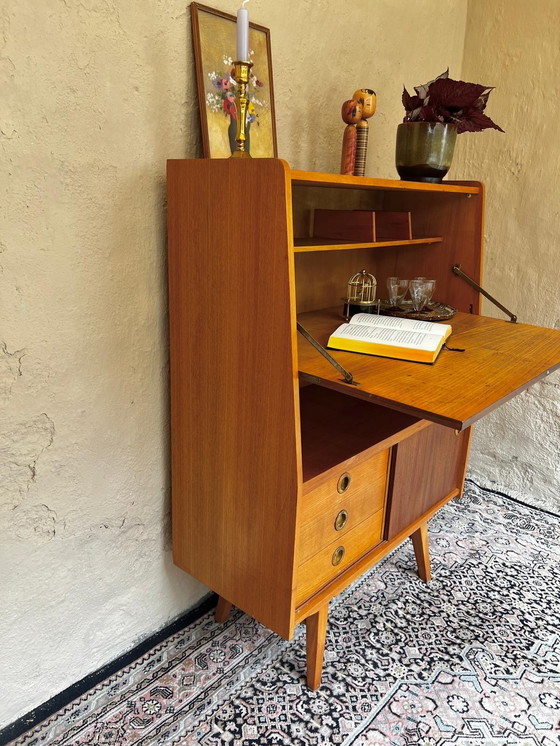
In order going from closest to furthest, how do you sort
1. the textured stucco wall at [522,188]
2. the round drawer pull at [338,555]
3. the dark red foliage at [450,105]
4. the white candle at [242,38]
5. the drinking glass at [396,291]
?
the white candle at [242,38] < the round drawer pull at [338,555] < the dark red foliage at [450,105] < the drinking glass at [396,291] < the textured stucco wall at [522,188]

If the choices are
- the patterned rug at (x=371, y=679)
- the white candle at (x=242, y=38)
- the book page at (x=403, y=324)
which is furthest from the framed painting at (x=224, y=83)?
the patterned rug at (x=371, y=679)

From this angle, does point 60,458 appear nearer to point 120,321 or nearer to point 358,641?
point 120,321

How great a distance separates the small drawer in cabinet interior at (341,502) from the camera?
1245 mm

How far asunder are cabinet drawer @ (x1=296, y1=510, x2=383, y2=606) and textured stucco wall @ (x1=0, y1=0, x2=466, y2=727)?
453 mm

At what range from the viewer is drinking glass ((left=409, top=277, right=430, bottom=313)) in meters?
1.68

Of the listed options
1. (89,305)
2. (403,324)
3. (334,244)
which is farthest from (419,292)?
(89,305)

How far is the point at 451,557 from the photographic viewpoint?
6.63 ft

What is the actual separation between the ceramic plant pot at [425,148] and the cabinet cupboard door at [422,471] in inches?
28.4

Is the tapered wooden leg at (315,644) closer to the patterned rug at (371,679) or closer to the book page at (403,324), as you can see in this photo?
the patterned rug at (371,679)

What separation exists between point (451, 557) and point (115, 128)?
1.73m

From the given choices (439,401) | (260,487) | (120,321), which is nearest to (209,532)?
(260,487)

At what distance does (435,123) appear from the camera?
154cm

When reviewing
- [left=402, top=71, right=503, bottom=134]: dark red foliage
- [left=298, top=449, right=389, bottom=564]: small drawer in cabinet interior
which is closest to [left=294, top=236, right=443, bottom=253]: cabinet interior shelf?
[left=402, top=71, right=503, bottom=134]: dark red foliage

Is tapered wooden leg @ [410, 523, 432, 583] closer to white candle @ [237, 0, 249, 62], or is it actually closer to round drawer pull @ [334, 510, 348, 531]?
round drawer pull @ [334, 510, 348, 531]
